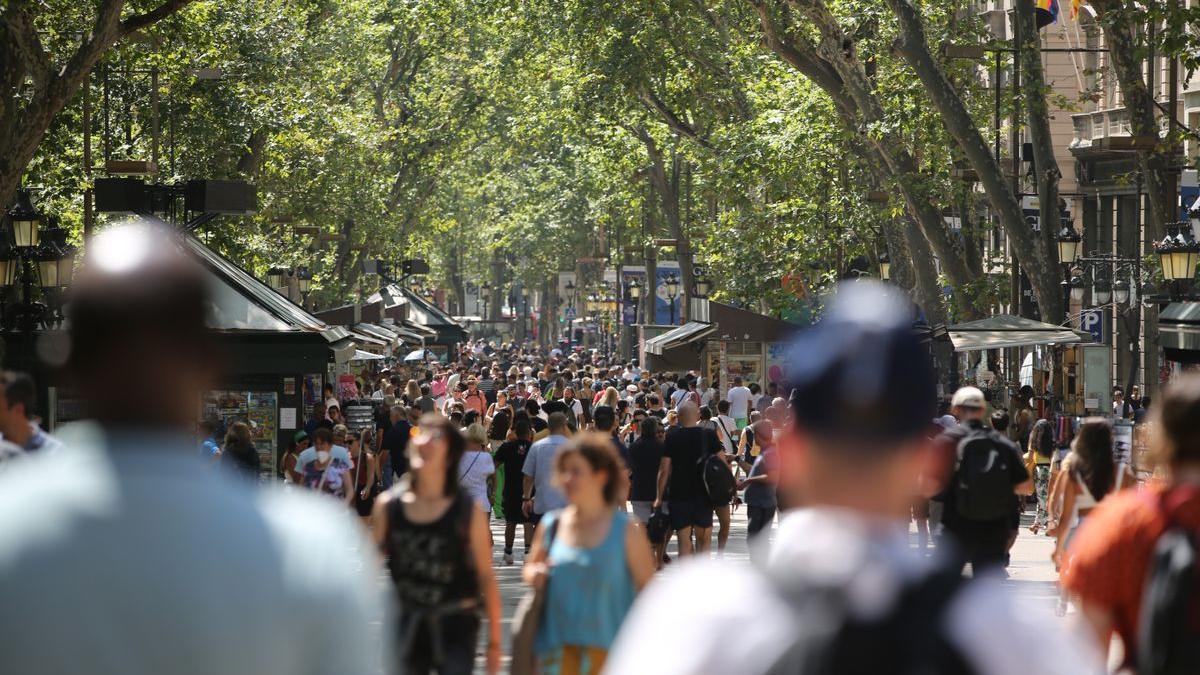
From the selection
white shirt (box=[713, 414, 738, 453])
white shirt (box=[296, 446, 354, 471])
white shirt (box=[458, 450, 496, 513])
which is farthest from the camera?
white shirt (box=[713, 414, 738, 453])

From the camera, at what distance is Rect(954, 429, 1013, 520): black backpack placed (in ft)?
36.5

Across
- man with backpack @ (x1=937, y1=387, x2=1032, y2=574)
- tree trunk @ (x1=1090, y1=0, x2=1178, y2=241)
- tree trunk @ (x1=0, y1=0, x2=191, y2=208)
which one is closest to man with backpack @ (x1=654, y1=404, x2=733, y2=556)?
man with backpack @ (x1=937, y1=387, x2=1032, y2=574)

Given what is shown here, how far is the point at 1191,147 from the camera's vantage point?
36.7 metres

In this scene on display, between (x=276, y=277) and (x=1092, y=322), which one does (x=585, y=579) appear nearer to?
(x=1092, y=322)

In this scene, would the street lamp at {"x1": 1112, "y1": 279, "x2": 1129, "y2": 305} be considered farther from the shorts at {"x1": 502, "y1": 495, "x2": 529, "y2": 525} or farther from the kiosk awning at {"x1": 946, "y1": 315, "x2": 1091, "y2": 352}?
the shorts at {"x1": 502, "y1": 495, "x2": 529, "y2": 525}

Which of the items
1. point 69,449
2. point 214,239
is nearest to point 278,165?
point 214,239

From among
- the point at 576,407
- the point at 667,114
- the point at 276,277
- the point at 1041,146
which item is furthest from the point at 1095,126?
the point at 576,407

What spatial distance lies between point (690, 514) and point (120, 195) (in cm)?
997

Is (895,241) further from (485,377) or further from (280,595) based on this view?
(280,595)

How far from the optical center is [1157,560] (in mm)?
4910

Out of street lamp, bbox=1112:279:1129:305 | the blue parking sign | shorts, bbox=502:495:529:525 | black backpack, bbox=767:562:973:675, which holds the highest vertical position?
street lamp, bbox=1112:279:1129:305

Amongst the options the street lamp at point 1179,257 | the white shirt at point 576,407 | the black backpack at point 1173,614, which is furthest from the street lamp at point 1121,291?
the black backpack at point 1173,614

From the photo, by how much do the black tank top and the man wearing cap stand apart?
542 centimetres

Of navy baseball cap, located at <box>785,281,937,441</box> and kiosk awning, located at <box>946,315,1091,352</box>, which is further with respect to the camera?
kiosk awning, located at <box>946,315,1091,352</box>
